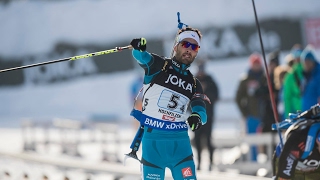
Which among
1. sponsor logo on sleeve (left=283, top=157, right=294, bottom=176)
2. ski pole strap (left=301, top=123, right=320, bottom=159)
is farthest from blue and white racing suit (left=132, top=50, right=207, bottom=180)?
ski pole strap (left=301, top=123, right=320, bottom=159)

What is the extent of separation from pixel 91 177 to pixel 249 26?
40.5ft

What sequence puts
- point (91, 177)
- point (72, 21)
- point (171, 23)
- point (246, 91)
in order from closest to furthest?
point (91, 177), point (246, 91), point (171, 23), point (72, 21)

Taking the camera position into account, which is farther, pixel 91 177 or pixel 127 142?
pixel 127 142

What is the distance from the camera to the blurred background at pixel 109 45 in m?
21.5

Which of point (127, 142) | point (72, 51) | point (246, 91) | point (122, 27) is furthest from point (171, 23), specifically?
point (246, 91)

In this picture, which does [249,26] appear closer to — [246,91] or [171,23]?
[171,23]

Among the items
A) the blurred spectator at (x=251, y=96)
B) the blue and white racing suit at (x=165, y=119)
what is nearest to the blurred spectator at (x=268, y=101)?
the blurred spectator at (x=251, y=96)

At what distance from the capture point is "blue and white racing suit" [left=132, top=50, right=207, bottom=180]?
270 inches

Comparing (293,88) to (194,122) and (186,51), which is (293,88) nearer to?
(186,51)

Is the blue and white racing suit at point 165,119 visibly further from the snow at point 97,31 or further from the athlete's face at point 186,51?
the snow at point 97,31

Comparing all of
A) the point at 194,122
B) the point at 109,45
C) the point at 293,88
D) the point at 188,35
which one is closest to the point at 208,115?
the point at 293,88

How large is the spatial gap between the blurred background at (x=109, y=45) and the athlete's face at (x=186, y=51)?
35.5 feet

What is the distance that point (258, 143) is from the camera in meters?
11.7

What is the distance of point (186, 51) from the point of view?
22.9ft
